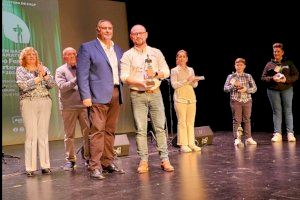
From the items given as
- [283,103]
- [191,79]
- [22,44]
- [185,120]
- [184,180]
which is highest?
A: [22,44]

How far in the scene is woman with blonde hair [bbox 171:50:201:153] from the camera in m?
5.19

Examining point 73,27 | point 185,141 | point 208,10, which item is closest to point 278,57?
point 185,141

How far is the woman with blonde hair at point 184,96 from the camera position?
519 cm

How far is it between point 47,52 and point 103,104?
4.80 metres

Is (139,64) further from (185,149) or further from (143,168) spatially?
(185,149)

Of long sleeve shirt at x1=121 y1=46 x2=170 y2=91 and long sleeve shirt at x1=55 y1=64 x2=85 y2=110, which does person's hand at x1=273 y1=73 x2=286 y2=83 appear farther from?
long sleeve shirt at x1=55 y1=64 x2=85 y2=110

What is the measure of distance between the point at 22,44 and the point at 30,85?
4110mm

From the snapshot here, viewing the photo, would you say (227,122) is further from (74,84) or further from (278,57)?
(74,84)

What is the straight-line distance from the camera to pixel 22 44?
25.0 feet

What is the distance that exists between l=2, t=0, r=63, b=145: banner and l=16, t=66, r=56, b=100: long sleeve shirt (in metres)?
3.56

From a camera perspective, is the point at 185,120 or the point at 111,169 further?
the point at 185,120

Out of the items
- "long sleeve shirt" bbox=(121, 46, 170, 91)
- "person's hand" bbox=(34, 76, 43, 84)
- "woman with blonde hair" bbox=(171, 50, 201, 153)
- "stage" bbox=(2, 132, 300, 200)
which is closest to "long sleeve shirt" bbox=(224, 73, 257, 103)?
"woman with blonde hair" bbox=(171, 50, 201, 153)

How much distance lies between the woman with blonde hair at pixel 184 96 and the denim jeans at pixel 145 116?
1421mm

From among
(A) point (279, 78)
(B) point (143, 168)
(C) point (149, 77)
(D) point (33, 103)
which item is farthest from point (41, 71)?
(A) point (279, 78)
